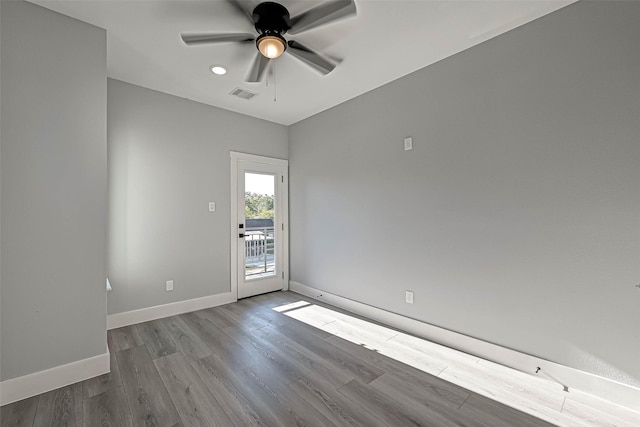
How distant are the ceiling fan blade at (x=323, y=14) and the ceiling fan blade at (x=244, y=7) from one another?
1.04ft

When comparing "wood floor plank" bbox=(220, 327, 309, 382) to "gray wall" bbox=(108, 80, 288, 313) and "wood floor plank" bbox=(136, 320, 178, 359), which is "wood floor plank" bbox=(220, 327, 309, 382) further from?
"gray wall" bbox=(108, 80, 288, 313)

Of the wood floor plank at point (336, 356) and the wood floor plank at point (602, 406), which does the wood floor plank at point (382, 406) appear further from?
the wood floor plank at point (602, 406)

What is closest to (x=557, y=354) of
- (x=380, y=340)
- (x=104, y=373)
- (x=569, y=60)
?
(x=380, y=340)

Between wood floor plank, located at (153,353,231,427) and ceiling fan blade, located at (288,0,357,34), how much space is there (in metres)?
2.66

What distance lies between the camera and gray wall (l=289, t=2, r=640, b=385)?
6.01ft

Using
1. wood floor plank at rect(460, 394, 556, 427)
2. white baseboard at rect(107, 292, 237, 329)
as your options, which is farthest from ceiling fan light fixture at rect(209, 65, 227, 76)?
wood floor plank at rect(460, 394, 556, 427)

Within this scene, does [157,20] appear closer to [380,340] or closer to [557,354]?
[380,340]

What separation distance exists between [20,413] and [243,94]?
11.1ft

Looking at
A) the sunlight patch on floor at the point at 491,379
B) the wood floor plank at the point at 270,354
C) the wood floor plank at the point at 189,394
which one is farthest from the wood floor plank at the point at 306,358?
the wood floor plank at the point at 189,394

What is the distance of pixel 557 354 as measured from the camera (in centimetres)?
205

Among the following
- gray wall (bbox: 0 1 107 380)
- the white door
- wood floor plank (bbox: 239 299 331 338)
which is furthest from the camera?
the white door

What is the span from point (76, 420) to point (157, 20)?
9.38 ft

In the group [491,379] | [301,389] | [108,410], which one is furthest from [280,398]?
[491,379]

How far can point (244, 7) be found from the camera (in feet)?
6.52
